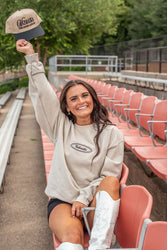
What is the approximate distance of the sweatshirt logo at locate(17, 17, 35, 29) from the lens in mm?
2451

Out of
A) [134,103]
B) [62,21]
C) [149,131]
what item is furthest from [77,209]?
[62,21]

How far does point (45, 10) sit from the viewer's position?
1841 centimetres

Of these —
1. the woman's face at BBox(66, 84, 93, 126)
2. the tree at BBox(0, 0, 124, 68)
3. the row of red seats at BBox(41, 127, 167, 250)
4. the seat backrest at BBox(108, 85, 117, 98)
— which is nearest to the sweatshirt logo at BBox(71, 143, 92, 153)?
the woman's face at BBox(66, 84, 93, 126)

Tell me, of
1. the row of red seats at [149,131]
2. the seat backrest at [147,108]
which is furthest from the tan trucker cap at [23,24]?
the seat backrest at [147,108]

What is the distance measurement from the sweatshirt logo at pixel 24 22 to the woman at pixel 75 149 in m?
0.10

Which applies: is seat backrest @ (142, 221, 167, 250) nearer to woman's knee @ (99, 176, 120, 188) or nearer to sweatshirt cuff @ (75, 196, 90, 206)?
woman's knee @ (99, 176, 120, 188)

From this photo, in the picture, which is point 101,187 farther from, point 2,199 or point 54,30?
point 54,30

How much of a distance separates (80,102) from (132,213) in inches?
35.4

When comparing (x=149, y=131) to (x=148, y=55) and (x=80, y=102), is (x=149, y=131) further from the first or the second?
(x=148, y=55)

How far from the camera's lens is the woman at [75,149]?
2255 millimetres

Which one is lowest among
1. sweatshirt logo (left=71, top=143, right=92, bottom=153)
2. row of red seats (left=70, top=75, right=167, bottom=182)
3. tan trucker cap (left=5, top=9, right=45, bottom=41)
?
row of red seats (left=70, top=75, right=167, bottom=182)

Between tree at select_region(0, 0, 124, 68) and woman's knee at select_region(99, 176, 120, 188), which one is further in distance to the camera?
tree at select_region(0, 0, 124, 68)

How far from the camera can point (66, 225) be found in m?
2.12

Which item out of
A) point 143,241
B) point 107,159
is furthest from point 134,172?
point 143,241
